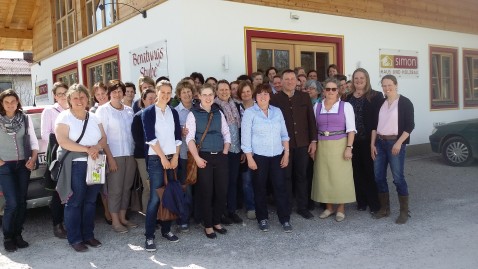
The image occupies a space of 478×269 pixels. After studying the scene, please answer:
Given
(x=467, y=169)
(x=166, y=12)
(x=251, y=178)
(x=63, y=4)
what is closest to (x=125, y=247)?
(x=251, y=178)

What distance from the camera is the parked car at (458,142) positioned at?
8.06 meters

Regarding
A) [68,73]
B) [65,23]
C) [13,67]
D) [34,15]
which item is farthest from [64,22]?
[13,67]

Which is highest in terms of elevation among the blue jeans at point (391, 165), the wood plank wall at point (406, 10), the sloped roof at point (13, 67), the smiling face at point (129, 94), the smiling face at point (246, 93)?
the sloped roof at point (13, 67)

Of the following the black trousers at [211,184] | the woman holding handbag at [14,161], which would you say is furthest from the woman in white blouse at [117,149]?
the black trousers at [211,184]

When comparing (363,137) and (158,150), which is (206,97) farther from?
(363,137)

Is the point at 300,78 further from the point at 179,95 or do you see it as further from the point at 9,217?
the point at 9,217

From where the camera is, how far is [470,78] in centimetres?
1205

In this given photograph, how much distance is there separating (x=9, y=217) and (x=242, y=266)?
2495 mm

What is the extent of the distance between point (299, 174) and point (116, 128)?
2.24 m

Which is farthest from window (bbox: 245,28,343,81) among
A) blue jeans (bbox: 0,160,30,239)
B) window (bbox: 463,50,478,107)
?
window (bbox: 463,50,478,107)

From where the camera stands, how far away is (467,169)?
7.87 m

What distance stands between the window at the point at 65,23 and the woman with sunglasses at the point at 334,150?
8.24m

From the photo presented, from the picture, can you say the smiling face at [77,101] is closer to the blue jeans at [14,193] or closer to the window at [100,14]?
the blue jeans at [14,193]

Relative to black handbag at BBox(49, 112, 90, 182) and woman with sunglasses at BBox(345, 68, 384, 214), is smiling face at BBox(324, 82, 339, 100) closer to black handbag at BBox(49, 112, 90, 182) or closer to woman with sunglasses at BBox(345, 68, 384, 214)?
woman with sunglasses at BBox(345, 68, 384, 214)
